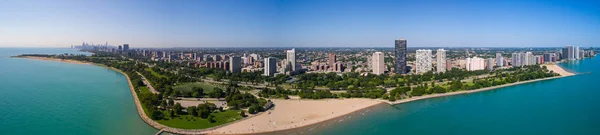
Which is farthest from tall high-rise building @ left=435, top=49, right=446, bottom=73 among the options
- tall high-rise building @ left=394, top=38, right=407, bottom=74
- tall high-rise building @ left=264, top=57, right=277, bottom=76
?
tall high-rise building @ left=264, top=57, right=277, bottom=76

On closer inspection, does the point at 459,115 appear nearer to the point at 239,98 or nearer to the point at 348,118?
the point at 348,118

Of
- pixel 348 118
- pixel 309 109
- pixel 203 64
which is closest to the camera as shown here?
pixel 348 118

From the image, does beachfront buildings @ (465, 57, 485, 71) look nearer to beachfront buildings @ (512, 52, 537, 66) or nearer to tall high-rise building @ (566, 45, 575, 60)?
beachfront buildings @ (512, 52, 537, 66)

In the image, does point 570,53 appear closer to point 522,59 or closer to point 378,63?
point 522,59

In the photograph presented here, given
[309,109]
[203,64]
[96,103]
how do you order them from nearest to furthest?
[309,109] → [96,103] → [203,64]

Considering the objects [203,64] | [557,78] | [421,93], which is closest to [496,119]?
[421,93]

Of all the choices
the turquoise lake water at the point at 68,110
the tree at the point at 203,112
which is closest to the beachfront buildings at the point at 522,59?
the tree at the point at 203,112

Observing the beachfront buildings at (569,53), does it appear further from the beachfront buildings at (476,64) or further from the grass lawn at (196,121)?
the grass lawn at (196,121)
